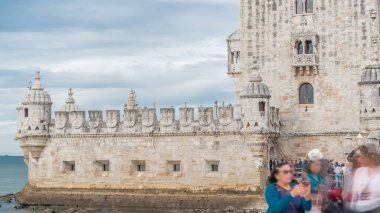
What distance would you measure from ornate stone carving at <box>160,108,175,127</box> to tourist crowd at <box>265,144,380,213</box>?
25.0 m

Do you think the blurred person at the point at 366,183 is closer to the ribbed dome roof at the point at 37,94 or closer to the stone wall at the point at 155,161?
the stone wall at the point at 155,161

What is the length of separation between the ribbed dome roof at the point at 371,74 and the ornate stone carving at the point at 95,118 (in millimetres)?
13722

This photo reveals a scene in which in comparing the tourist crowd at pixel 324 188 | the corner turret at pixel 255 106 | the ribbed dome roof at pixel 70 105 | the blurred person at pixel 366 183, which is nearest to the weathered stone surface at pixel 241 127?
the corner turret at pixel 255 106

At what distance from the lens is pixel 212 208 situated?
1463 inches

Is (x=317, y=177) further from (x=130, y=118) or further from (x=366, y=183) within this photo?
(x=130, y=118)

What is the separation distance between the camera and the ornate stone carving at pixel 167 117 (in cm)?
3875

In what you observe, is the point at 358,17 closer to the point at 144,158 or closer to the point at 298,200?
the point at 144,158

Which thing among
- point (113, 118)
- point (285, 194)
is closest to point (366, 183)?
point (285, 194)

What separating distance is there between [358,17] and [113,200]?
Result: 15341mm

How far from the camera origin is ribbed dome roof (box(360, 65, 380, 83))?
35.9 meters

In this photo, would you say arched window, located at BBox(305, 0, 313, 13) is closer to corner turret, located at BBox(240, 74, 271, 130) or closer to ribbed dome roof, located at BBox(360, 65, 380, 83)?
ribbed dome roof, located at BBox(360, 65, 380, 83)

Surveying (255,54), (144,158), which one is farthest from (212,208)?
(255,54)

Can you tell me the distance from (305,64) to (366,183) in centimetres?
2642

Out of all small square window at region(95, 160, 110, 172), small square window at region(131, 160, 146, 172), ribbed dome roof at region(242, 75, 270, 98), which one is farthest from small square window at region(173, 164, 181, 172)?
ribbed dome roof at region(242, 75, 270, 98)
